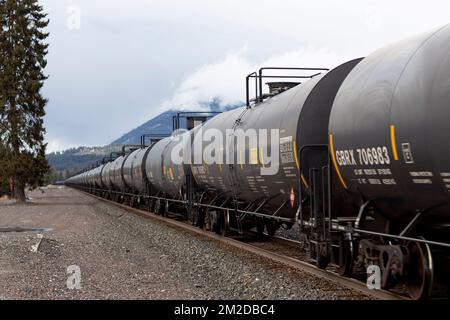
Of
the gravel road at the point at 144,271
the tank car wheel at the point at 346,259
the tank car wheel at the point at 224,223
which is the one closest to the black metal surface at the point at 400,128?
the tank car wheel at the point at 346,259

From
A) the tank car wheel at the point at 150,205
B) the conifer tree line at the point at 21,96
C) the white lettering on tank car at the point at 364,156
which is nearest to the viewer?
the white lettering on tank car at the point at 364,156

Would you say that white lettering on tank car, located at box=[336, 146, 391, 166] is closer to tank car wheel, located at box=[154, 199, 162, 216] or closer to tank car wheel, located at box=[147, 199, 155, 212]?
tank car wheel, located at box=[154, 199, 162, 216]

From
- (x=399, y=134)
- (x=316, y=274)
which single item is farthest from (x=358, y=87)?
(x=316, y=274)

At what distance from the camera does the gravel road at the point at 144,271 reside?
8.94m

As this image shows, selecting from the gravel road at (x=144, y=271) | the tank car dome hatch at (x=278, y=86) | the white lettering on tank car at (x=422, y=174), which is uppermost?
the tank car dome hatch at (x=278, y=86)

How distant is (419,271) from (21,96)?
135ft

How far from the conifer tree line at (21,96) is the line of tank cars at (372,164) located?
1295 inches

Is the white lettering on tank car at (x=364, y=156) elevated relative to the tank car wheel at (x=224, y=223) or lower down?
elevated

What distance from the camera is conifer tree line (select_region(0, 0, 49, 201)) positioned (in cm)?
4219

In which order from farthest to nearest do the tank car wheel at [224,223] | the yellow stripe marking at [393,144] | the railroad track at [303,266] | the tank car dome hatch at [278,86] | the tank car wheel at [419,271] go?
the tank car wheel at [224,223] < the tank car dome hatch at [278,86] < the railroad track at [303,266] < the tank car wheel at [419,271] < the yellow stripe marking at [393,144]

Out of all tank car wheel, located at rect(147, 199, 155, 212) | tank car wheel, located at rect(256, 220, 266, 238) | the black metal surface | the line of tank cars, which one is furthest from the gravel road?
tank car wheel, located at rect(147, 199, 155, 212)

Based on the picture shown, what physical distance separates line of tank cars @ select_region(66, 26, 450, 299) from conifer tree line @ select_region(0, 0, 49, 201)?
32.9 m

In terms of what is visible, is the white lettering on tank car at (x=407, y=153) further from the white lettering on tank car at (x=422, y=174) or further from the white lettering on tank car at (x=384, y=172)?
the white lettering on tank car at (x=384, y=172)
